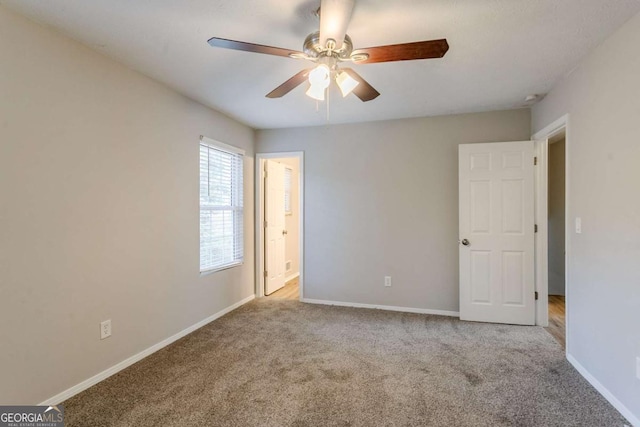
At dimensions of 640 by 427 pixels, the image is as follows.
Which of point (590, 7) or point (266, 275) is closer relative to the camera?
point (590, 7)

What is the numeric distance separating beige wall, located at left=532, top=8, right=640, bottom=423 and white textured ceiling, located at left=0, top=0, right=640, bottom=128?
247 millimetres

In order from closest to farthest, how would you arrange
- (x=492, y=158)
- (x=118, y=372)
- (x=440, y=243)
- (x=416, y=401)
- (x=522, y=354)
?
(x=416, y=401) → (x=118, y=372) → (x=522, y=354) → (x=492, y=158) → (x=440, y=243)

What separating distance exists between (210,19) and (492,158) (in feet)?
9.94

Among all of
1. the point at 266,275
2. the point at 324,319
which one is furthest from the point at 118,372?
the point at 266,275

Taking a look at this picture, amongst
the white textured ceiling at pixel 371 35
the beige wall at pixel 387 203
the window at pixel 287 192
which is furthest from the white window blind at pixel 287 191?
the white textured ceiling at pixel 371 35

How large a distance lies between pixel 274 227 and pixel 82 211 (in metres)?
2.72

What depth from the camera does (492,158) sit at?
3.49 m

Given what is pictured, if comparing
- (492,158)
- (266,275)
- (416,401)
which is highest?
(492,158)

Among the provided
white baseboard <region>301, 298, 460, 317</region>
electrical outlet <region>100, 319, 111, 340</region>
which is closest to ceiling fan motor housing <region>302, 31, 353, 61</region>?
electrical outlet <region>100, 319, 111, 340</region>

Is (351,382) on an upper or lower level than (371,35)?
lower

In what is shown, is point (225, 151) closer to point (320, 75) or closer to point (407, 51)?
point (320, 75)

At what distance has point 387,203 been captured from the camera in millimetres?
3982

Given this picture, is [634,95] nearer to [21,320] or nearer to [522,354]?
[522,354]

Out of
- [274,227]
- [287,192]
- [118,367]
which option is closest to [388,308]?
[274,227]
